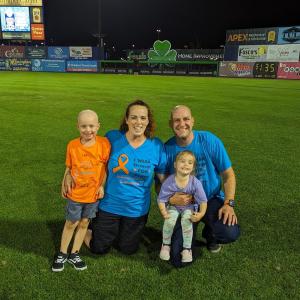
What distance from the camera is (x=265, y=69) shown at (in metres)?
41.8

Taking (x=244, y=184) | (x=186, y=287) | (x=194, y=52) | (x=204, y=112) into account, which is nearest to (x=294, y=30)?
(x=194, y=52)

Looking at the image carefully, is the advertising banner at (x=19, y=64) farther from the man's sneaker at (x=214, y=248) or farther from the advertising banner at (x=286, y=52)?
the man's sneaker at (x=214, y=248)

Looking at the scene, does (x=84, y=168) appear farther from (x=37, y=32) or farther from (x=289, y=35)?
(x=37, y=32)

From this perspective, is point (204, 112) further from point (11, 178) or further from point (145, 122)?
point (145, 122)

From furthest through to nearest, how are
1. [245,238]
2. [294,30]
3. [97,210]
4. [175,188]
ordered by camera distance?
[294,30]
[245,238]
[97,210]
[175,188]

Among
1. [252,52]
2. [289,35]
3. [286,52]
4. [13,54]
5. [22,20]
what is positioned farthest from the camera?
[22,20]

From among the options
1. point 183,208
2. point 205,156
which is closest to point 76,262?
point 183,208

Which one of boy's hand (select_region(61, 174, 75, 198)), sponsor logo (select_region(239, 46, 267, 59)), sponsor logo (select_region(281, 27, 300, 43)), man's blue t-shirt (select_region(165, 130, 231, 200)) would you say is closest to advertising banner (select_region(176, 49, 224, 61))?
sponsor logo (select_region(239, 46, 267, 59))

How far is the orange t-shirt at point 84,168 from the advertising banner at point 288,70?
4017cm

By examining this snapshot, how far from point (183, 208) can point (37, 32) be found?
59399 mm

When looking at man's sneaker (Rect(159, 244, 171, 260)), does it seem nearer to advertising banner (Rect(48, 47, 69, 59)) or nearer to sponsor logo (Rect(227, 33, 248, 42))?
sponsor logo (Rect(227, 33, 248, 42))

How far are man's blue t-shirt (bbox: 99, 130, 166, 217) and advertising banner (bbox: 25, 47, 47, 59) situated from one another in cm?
5763

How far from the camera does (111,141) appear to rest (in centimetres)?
→ 381

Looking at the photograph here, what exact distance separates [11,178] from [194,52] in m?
52.0
